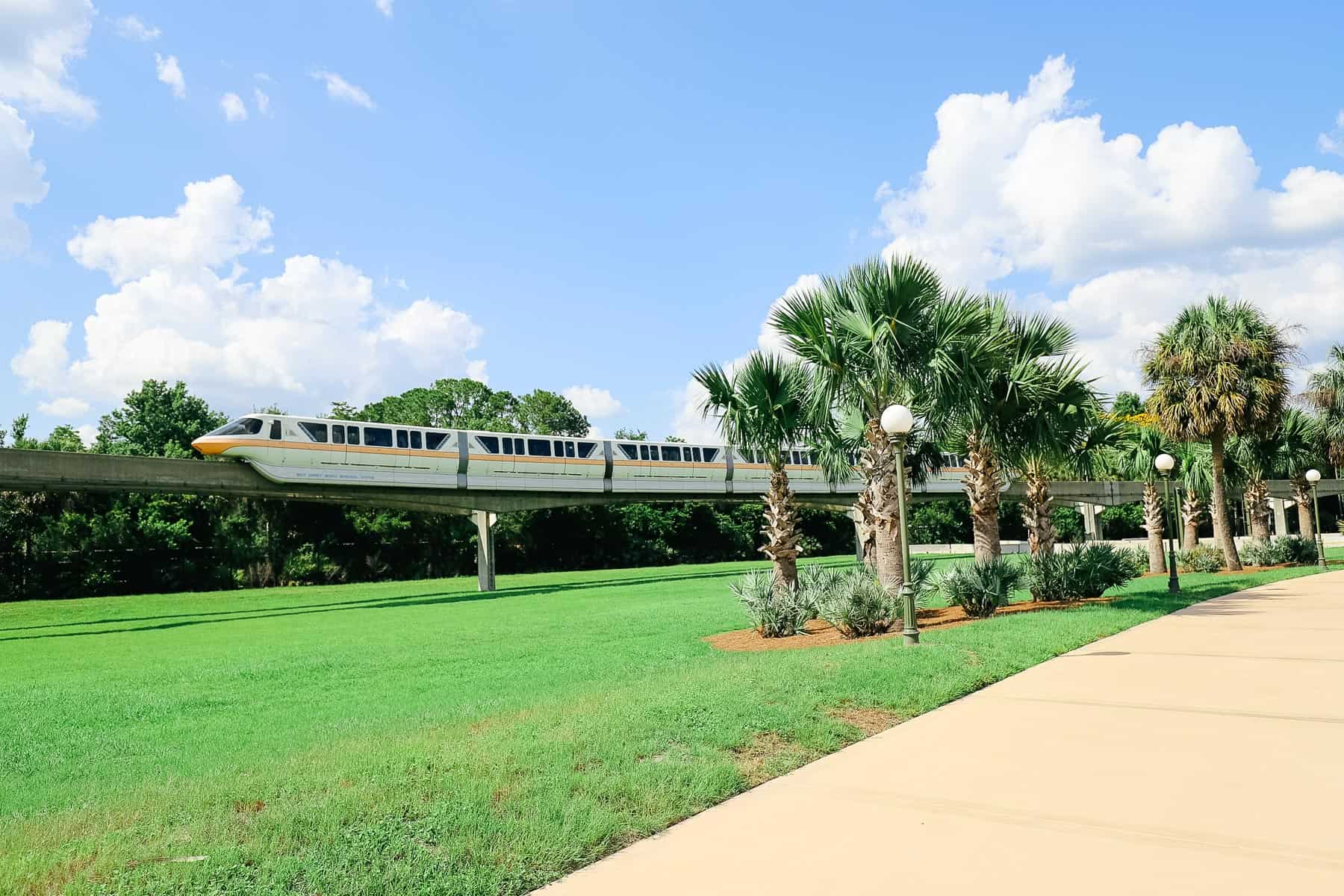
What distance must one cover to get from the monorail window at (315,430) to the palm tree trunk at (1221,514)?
28.3m

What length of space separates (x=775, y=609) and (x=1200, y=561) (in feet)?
63.7

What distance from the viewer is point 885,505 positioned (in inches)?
583

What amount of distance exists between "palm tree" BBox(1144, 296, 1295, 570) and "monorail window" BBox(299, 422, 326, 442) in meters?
26.9

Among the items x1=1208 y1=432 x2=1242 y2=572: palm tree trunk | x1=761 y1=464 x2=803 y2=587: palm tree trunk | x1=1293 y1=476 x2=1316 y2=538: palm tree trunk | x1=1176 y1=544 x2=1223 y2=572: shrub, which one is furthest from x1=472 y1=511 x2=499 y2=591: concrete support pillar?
x1=1293 y1=476 x2=1316 y2=538: palm tree trunk

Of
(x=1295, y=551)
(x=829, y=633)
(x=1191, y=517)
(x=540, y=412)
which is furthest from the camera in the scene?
(x=540, y=412)

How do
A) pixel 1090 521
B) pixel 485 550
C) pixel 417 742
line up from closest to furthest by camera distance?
pixel 417 742 → pixel 485 550 → pixel 1090 521

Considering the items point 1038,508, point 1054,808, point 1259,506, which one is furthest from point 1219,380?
point 1054,808

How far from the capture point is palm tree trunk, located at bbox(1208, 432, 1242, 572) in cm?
2570

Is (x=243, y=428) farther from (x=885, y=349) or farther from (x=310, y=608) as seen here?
(x=885, y=349)

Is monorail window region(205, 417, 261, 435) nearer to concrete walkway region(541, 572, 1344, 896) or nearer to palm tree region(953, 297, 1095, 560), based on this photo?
palm tree region(953, 297, 1095, 560)

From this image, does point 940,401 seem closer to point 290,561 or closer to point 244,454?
point 244,454

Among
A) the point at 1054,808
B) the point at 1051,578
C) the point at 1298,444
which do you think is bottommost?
the point at 1054,808

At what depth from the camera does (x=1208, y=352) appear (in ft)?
85.5

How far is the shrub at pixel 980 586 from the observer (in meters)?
14.8
